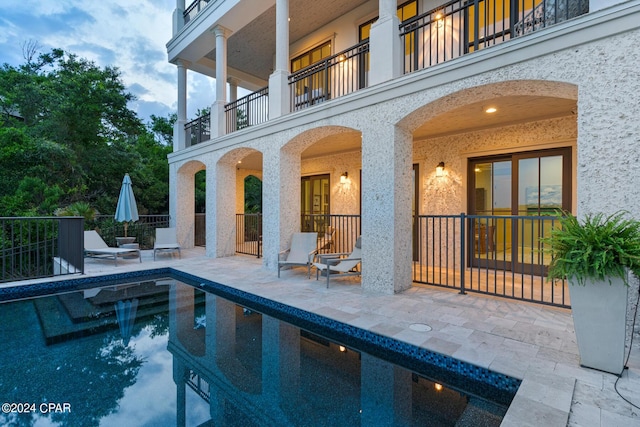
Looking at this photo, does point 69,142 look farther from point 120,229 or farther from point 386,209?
point 386,209

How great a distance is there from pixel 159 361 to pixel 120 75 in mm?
16521

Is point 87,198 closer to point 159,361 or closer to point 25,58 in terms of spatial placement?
point 25,58

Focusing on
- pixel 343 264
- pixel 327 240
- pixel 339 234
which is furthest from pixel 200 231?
pixel 343 264

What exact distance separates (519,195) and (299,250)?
205 inches

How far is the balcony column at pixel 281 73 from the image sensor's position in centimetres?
749

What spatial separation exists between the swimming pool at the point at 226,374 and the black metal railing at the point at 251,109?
5720 mm

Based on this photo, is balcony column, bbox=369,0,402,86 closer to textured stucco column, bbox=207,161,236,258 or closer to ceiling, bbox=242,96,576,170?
ceiling, bbox=242,96,576,170

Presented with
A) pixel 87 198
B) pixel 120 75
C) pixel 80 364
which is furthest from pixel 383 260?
pixel 120 75

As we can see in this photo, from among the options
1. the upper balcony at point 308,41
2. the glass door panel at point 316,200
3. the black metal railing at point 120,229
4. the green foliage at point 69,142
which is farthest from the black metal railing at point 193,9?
the black metal railing at point 120,229

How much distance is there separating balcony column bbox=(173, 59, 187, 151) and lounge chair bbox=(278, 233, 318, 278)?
7441 mm

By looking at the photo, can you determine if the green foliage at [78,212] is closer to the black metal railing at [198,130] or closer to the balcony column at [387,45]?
the black metal railing at [198,130]

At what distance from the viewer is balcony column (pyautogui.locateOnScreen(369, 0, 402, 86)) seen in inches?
217

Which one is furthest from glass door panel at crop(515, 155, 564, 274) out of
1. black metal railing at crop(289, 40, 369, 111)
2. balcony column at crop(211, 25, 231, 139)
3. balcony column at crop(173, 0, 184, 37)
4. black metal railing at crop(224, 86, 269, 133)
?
balcony column at crop(173, 0, 184, 37)

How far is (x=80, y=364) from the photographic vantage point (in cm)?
352
